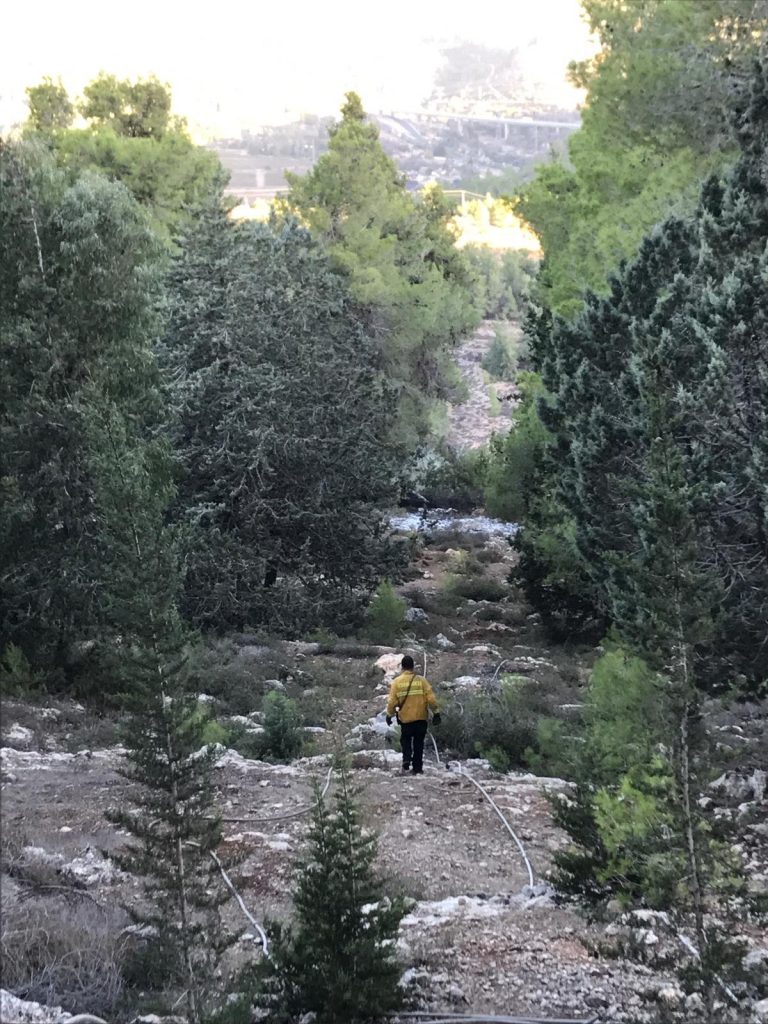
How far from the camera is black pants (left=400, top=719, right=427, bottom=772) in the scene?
39.8ft

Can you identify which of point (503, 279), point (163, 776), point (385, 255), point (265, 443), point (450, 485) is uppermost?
point (503, 279)

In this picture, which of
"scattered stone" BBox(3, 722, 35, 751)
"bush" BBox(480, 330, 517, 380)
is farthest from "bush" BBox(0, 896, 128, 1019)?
"bush" BBox(480, 330, 517, 380)

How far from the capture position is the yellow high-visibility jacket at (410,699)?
12008 millimetres

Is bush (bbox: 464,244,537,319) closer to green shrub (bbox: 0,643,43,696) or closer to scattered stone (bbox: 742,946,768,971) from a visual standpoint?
green shrub (bbox: 0,643,43,696)

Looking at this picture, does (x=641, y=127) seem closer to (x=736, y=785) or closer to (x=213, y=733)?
(x=736, y=785)

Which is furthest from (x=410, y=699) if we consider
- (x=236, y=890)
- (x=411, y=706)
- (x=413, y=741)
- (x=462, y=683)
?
(x=462, y=683)

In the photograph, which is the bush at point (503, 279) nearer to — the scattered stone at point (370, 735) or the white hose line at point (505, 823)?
the scattered stone at point (370, 735)

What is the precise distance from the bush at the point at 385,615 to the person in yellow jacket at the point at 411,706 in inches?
334

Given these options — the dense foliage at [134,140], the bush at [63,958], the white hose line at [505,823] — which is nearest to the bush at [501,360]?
the dense foliage at [134,140]

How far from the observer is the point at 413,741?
12.2 metres

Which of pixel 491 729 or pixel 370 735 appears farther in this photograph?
pixel 370 735

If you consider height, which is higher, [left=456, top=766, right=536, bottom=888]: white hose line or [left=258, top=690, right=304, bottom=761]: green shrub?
[left=258, top=690, right=304, bottom=761]: green shrub

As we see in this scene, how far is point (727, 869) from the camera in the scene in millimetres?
6484

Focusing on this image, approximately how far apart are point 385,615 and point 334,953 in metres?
14.8
